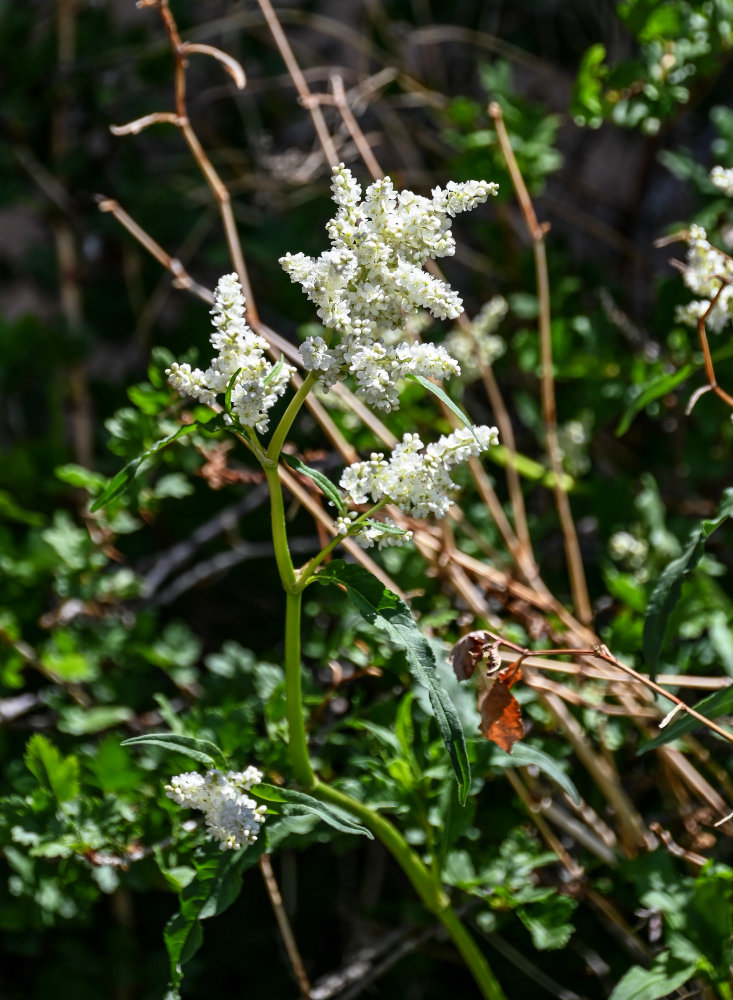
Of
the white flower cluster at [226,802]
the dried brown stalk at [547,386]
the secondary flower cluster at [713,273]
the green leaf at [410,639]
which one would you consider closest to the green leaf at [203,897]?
the white flower cluster at [226,802]

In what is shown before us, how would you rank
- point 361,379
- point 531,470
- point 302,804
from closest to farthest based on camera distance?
point 361,379, point 302,804, point 531,470

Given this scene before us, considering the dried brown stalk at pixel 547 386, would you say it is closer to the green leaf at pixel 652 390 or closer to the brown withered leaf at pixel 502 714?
the green leaf at pixel 652 390

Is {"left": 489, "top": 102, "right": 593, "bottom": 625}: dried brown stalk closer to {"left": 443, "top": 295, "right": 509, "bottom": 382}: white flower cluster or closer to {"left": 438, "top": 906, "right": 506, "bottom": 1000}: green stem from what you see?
{"left": 443, "top": 295, "right": 509, "bottom": 382}: white flower cluster

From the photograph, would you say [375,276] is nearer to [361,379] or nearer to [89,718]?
[361,379]

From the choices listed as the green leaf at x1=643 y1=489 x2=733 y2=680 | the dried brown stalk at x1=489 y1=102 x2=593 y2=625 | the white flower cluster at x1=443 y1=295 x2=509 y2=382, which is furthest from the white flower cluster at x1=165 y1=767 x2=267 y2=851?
the white flower cluster at x1=443 y1=295 x2=509 y2=382

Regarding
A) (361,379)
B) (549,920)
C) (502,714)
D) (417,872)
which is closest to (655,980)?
(549,920)
